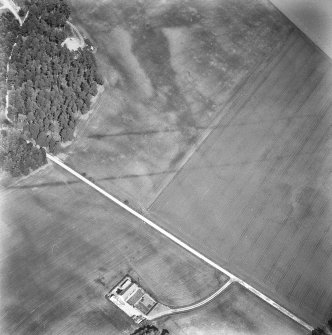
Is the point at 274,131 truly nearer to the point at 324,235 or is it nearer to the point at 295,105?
the point at 295,105

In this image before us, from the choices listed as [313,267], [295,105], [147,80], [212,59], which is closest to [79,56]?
[147,80]

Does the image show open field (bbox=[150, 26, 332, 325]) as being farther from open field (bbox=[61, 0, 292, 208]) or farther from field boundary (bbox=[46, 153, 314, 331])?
open field (bbox=[61, 0, 292, 208])

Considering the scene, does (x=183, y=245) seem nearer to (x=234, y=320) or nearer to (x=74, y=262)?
(x=234, y=320)

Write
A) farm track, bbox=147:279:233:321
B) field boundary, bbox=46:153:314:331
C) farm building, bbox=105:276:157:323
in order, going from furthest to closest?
field boundary, bbox=46:153:314:331
farm track, bbox=147:279:233:321
farm building, bbox=105:276:157:323

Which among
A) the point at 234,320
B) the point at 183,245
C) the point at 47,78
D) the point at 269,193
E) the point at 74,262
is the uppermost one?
the point at 269,193

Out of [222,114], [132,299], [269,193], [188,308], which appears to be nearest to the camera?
[132,299]

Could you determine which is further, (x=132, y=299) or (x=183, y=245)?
(x=183, y=245)

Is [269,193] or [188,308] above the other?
[269,193]

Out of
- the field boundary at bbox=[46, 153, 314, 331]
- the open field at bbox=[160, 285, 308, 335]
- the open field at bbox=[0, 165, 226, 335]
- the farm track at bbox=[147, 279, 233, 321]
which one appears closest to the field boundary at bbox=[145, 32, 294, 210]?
the field boundary at bbox=[46, 153, 314, 331]

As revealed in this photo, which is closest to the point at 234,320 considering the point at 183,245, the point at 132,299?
the point at 183,245
